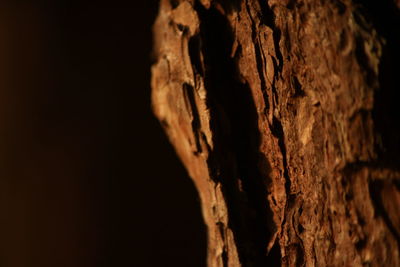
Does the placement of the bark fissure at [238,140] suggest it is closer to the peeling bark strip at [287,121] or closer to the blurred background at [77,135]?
the peeling bark strip at [287,121]

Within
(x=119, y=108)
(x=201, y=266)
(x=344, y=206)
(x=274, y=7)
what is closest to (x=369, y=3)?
(x=274, y=7)

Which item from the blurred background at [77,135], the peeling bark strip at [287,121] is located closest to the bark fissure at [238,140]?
the peeling bark strip at [287,121]

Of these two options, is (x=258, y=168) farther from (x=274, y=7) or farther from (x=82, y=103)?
(x=82, y=103)

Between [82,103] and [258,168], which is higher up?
[82,103]

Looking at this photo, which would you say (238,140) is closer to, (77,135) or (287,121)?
(287,121)

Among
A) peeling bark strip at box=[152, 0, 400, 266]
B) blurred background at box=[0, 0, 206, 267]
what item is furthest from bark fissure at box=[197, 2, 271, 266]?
blurred background at box=[0, 0, 206, 267]

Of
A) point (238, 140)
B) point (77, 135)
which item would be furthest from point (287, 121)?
point (77, 135)
